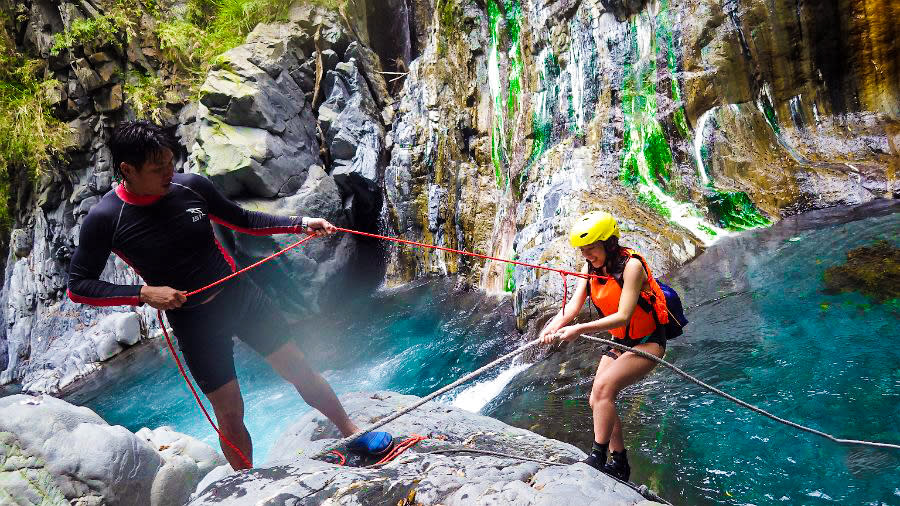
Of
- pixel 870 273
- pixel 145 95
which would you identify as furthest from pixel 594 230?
pixel 145 95

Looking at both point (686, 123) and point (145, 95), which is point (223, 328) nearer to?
point (686, 123)

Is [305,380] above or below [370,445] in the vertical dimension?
above

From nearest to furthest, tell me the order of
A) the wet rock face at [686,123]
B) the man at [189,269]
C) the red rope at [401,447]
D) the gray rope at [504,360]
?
the gray rope at [504,360]
the man at [189,269]
the red rope at [401,447]
the wet rock face at [686,123]

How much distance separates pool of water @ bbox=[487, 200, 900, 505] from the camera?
2.60m

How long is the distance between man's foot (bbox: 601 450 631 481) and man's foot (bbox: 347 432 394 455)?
1.20 meters

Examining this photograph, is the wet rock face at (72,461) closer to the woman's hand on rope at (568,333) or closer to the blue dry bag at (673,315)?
the woman's hand on rope at (568,333)

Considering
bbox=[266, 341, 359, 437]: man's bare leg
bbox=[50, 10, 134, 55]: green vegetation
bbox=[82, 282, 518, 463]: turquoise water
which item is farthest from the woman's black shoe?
bbox=[50, 10, 134, 55]: green vegetation

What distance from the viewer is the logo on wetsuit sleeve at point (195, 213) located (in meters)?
2.50

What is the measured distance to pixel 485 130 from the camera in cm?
1163

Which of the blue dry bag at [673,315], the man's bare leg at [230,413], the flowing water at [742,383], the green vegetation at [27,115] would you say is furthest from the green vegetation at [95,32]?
the blue dry bag at [673,315]

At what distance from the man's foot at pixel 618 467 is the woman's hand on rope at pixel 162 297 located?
2.35 m

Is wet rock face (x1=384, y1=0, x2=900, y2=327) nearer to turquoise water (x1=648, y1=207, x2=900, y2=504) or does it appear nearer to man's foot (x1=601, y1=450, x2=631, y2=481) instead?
turquoise water (x1=648, y1=207, x2=900, y2=504)

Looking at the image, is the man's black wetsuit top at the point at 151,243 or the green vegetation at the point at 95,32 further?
the green vegetation at the point at 95,32

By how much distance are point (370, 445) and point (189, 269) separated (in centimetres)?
135
